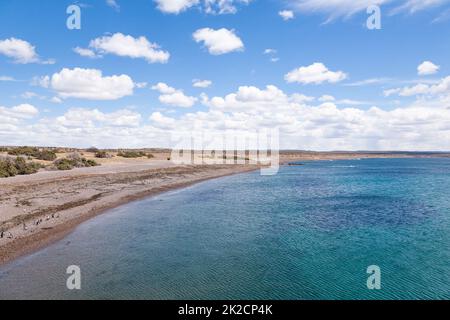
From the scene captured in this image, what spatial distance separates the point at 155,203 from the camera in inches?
1373

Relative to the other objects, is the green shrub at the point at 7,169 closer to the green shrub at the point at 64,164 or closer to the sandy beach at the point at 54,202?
the sandy beach at the point at 54,202

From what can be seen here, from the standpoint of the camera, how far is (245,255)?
59.9ft

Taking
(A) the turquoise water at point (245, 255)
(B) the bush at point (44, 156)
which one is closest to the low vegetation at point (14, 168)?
(B) the bush at point (44, 156)

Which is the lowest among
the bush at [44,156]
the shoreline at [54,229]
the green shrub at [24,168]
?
the shoreline at [54,229]

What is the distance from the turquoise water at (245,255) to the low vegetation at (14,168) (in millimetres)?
23929

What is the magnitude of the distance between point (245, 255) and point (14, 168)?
4279 cm

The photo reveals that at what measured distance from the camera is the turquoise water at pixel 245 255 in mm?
13812

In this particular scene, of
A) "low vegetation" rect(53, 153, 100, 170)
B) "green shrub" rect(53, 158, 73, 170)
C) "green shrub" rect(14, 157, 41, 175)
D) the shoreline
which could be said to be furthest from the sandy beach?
"low vegetation" rect(53, 153, 100, 170)

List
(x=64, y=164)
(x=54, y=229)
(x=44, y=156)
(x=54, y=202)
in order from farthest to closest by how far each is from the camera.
Answer: 1. (x=44, y=156)
2. (x=64, y=164)
3. (x=54, y=202)
4. (x=54, y=229)

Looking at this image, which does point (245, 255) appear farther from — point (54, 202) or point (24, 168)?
point (24, 168)

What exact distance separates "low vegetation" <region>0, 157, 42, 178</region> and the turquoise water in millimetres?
23929

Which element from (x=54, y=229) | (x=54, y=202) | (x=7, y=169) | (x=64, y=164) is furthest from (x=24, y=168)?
(x=54, y=229)

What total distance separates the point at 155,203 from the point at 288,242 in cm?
1802

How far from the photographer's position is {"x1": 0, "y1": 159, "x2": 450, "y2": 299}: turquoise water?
1381cm
